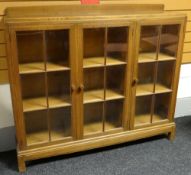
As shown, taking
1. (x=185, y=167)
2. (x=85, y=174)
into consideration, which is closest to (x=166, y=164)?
(x=185, y=167)

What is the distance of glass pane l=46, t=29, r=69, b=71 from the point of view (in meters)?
1.84

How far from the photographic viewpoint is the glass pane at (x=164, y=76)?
224 centimetres

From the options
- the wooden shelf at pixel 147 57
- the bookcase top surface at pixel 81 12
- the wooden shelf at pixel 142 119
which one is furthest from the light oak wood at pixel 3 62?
the wooden shelf at pixel 142 119

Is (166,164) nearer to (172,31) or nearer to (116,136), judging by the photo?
(116,136)

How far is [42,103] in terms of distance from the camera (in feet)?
6.53

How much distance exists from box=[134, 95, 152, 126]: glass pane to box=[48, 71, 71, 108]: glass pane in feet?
2.07

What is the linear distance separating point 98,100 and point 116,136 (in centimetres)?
36

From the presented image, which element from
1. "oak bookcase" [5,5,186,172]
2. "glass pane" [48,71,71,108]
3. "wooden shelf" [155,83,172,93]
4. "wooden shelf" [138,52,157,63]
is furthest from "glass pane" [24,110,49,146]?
"wooden shelf" [155,83,172,93]

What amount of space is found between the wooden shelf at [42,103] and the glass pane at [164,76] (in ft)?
2.59

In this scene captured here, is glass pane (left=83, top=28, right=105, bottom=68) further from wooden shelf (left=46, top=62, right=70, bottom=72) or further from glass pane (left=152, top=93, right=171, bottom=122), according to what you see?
glass pane (left=152, top=93, right=171, bottom=122)

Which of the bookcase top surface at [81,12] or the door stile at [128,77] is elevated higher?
the bookcase top surface at [81,12]

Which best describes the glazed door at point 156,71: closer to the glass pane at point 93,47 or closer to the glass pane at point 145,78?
the glass pane at point 145,78

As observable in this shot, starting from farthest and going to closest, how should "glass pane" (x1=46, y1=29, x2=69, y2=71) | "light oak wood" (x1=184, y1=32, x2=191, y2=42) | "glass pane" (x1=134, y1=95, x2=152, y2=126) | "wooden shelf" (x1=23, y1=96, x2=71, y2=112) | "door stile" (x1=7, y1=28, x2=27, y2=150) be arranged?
"light oak wood" (x1=184, y1=32, x2=191, y2=42)
"glass pane" (x1=134, y1=95, x2=152, y2=126)
"wooden shelf" (x1=23, y1=96, x2=71, y2=112)
"glass pane" (x1=46, y1=29, x2=69, y2=71)
"door stile" (x1=7, y1=28, x2=27, y2=150)

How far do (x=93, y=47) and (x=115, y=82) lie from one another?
332 mm
